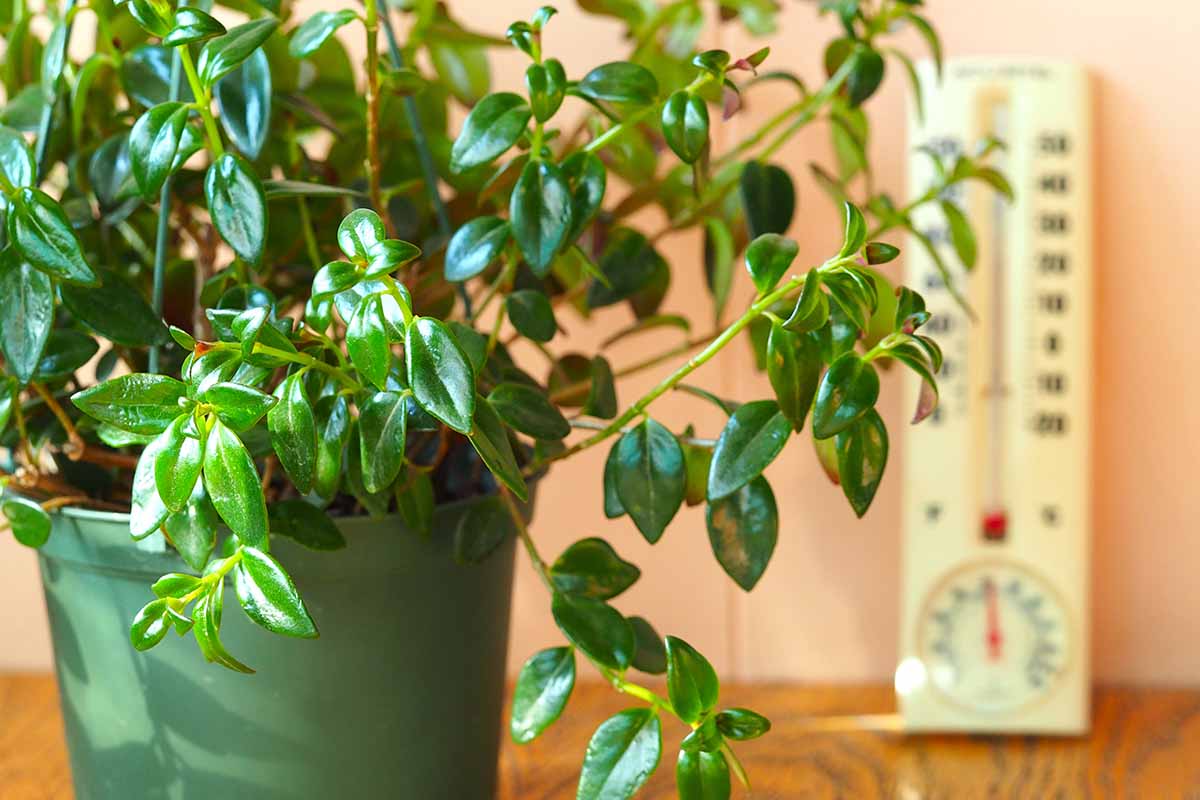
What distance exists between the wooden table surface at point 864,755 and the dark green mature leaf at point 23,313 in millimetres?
400

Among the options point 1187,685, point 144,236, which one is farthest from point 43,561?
point 1187,685

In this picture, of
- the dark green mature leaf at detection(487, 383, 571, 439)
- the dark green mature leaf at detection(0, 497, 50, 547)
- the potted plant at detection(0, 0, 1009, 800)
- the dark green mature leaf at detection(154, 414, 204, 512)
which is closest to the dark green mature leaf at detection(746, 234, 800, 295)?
the potted plant at detection(0, 0, 1009, 800)

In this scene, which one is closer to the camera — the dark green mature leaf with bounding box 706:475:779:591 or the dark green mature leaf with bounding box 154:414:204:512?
the dark green mature leaf with bounding box 154:414:204:512

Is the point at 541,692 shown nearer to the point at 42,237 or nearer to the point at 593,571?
the point at 593,571

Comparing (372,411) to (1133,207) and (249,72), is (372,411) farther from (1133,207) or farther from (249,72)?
(1133,207)

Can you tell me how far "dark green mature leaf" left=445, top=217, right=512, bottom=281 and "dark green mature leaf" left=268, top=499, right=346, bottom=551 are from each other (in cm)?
12

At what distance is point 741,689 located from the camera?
37.9 inches

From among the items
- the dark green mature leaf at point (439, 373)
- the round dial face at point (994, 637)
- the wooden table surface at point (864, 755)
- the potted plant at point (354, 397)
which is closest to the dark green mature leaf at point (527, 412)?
the potted plant at point (354, 397)

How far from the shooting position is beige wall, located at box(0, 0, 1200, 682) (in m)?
0.89

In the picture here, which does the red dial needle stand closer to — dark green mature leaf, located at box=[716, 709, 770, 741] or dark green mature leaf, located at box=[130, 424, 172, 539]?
dark green mature leaf, located at box=[716, 709, 770, 741]

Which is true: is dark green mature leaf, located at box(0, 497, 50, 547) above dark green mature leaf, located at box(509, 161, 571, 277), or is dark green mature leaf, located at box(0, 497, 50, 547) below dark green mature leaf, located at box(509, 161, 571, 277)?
below

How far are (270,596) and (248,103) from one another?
9.6 inches

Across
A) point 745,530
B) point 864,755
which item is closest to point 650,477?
point 745,530

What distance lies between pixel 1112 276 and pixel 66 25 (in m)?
0.69
